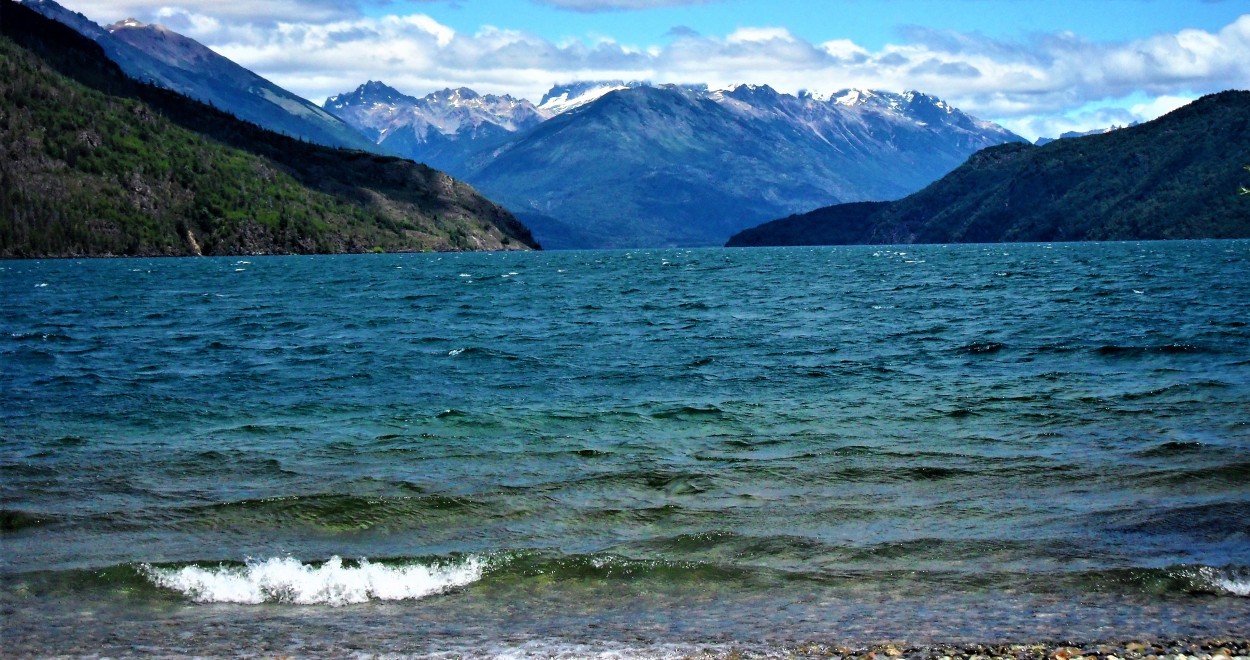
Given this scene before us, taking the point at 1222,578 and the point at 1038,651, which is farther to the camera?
the point at 1222,578

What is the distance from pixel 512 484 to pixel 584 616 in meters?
9.28

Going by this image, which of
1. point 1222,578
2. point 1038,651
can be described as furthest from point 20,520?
point 1222,578

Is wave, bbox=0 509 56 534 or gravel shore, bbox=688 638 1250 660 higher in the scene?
gravel shore, bbox=688 638 1250 660

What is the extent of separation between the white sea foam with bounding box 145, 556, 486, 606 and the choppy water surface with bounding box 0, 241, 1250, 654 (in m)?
0.07

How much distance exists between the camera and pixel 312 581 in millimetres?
20266

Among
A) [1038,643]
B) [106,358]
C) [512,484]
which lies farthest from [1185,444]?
[106,358]

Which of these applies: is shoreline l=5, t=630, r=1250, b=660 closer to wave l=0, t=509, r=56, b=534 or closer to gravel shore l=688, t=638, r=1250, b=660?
gravel shore l=688, t=638, r=1250, b=660

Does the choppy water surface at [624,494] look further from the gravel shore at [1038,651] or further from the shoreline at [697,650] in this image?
the gravel shore at [1038,651]

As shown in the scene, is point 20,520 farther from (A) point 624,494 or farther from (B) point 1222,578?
(B) point 1222,578

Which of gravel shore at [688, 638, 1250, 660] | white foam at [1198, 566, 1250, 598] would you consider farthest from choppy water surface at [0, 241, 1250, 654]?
gravel shore at [688, 638, 1250, 660]

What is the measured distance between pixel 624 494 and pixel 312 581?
864 centimetres

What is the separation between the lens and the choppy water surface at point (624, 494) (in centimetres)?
1852

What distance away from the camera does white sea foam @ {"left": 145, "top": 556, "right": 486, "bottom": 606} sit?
1977 cm

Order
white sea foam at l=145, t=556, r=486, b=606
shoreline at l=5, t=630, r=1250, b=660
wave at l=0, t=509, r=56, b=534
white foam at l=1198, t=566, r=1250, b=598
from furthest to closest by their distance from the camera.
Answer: wave at l=0, t=509, r=56, b=534, white sea foam at l=145, t=556, r=486, b=606, white foam at l=1198, t=566, r=1250, b=598, shoreline at l=5, t=630, r=1250, b=660
